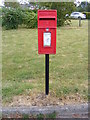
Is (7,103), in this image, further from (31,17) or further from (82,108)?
(31,17)

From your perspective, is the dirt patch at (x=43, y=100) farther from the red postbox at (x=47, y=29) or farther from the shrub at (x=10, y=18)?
the shrub at (x=10, y=18)

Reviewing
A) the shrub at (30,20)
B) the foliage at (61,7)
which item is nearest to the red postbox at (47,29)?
the shrub at (30,20)

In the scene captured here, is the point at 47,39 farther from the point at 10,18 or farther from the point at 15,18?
the point at 15,18

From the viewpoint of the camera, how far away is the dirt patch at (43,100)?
2.77m

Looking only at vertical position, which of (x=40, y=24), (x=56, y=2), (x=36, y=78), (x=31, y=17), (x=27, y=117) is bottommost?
(x=27, y=117)

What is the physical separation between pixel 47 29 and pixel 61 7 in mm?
12065

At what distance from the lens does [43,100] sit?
2.87m

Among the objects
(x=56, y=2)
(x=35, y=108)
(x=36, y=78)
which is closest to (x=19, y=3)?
(x=56, y=2)

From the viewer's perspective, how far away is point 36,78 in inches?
150

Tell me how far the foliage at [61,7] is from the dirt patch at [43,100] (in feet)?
38.7

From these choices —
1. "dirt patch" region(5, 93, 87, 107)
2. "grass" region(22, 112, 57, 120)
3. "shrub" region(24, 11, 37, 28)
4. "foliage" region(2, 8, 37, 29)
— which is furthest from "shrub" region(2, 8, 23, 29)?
"grass" region(22, 112, 57, 120)

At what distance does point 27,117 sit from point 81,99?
913 mm

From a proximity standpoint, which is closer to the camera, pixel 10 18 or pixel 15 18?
pixel 10 18

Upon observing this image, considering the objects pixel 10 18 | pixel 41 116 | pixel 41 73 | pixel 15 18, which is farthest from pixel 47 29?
pixel 15 18
